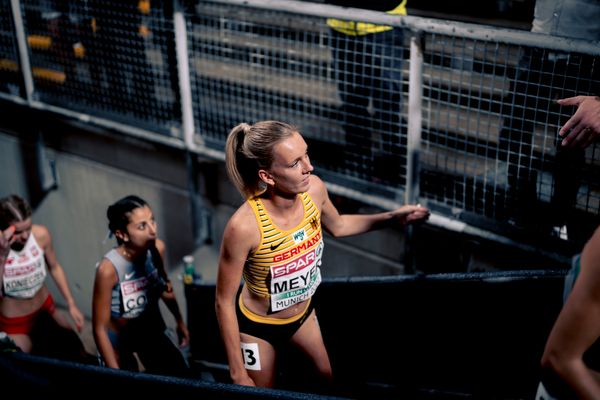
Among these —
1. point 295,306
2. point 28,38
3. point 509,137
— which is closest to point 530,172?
point 509,137

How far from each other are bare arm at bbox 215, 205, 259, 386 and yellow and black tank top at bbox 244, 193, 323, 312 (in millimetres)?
88

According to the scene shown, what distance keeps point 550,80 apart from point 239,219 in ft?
6.40

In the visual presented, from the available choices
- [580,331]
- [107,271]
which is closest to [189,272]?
[107,271]

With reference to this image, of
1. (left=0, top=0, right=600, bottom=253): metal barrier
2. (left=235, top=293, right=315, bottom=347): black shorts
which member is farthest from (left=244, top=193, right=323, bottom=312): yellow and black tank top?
(left=0, top=0, right=600, bottom=253): metal barrier

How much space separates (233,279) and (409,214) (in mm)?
1148

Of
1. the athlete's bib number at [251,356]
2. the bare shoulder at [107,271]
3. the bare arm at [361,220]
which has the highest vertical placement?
the bare arm at [361,220]

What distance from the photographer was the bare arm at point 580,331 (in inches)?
→ 82.4

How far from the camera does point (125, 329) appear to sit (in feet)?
16.0

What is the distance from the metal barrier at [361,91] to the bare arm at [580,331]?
79.8 inches

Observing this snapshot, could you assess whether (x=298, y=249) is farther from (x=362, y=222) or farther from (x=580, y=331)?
(x=580, y=331)

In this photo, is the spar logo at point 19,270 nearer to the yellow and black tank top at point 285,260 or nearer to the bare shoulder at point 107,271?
the bare shoulder at point 107,271

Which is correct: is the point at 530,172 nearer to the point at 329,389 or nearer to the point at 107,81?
the point at 329,389

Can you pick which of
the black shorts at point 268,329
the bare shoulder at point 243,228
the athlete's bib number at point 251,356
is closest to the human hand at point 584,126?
the bare shoulder at point 243,228

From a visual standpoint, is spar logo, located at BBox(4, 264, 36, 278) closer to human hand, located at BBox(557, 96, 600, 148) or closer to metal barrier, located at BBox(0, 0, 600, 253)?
metal barrier, located at BBox(0, 0, 600, 253)
